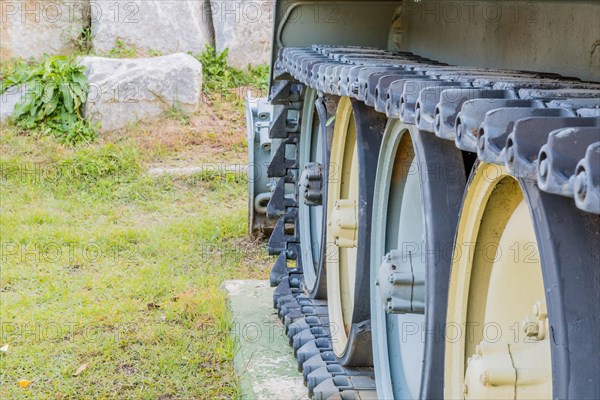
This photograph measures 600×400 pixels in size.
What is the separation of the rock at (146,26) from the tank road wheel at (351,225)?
641 centimetres

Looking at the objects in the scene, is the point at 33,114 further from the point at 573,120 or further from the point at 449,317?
the point at 573,120

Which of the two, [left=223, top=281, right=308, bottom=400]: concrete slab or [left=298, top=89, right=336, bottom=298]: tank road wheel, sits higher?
[left=298, top=89, right=336, bottom=298]: tank road wheel

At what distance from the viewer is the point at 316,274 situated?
12.1 feet

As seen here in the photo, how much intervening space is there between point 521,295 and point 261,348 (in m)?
1.97

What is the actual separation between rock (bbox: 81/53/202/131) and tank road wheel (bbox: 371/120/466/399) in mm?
5634

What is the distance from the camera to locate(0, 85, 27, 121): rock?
7.91 meters

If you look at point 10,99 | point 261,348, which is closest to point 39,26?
point 10,99

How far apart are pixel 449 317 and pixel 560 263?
67cm

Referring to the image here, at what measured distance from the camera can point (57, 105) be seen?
7.86 metres

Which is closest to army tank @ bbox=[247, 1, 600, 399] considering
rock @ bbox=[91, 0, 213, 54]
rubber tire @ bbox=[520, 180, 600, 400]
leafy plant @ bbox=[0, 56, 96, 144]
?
rubber tire @ bbox=[520, 180, 600, 400]

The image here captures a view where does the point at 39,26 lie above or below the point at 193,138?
above

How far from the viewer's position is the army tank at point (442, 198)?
1.21m

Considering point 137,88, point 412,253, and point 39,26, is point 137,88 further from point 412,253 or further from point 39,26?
point 412,253

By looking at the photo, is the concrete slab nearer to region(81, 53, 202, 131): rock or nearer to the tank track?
the tank track
